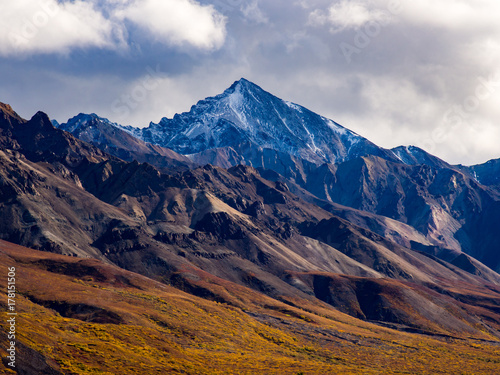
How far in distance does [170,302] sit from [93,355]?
2665 inches

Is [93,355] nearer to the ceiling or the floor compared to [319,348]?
nearer to the floor

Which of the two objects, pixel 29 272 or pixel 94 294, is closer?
pixel 94 294

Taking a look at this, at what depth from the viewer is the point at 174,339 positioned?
129 metres

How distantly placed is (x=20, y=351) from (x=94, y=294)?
73.1 m

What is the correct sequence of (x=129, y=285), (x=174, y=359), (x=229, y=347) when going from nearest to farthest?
(x=174, y=359) → (x=229, y=347) → (x=129, y=285)

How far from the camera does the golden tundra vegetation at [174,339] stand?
9919 centimetres

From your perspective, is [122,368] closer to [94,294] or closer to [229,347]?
[229,347]

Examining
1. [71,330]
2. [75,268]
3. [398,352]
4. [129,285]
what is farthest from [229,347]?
[75,268]

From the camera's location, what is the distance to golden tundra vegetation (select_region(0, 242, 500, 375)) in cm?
9919

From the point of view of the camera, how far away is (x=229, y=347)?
13425 cm

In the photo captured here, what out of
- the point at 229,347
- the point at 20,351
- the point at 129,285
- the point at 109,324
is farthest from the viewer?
the point at 129,285

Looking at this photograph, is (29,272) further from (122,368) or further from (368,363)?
(368,363)

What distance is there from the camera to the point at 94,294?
505 ft

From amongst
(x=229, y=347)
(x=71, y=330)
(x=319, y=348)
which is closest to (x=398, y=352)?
(x=319, y=348)
